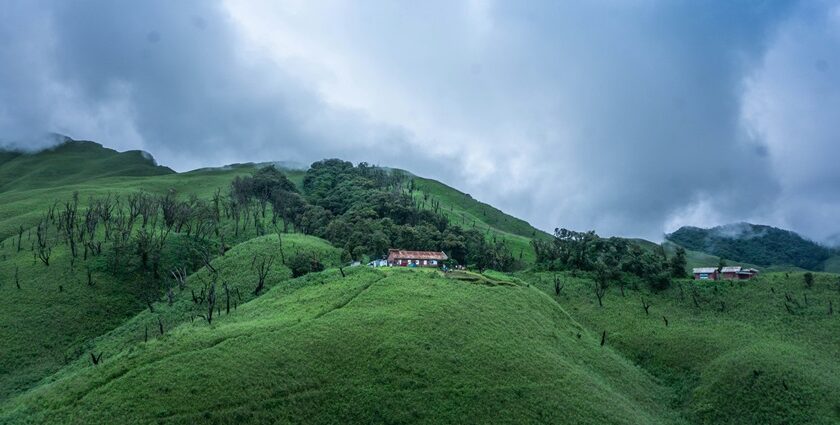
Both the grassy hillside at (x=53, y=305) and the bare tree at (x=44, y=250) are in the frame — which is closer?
the grassy hillside at (x=53, y=305)

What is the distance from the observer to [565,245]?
400 ft

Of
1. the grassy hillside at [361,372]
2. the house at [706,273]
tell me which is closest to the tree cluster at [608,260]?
the house at [706,273]

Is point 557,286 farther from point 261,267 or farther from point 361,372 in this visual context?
point 361,372

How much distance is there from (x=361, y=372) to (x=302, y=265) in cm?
4151

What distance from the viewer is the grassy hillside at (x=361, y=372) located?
47156mm

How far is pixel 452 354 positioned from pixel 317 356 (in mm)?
14100

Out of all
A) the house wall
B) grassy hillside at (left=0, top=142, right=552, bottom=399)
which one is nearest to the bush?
grassy hillside at (left=0, top=142, right=552, bottom=399)

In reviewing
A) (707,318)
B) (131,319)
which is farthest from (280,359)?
(707,318)

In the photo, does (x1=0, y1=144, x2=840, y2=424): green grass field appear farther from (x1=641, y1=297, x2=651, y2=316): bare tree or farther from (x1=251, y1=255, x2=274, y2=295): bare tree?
(x1=251, y1=255, x2=274, y2=295): bare tree

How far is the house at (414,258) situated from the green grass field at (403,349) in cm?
1877

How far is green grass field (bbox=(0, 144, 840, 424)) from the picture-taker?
161 feet

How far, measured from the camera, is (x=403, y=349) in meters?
56.7

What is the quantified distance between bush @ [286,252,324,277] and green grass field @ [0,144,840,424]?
175cm

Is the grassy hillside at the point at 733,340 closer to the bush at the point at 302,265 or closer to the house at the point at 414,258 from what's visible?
the house at the point at 414,258
